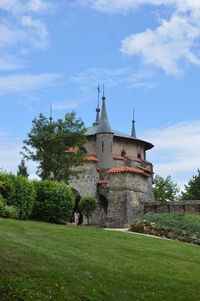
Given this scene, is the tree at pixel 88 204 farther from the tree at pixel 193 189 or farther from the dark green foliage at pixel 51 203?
the tree at pixel 193 189

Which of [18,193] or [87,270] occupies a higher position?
[18,193]

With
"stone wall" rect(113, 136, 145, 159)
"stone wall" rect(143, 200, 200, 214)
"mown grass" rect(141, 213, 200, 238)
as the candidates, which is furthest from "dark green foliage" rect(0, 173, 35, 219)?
"stone wall" rect(113, 136, 145, 159)

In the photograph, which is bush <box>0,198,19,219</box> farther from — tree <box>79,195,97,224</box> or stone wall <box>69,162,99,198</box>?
stone wall <box>69,162,99,198</box>

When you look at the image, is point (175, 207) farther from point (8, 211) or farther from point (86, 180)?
point (8, 211)

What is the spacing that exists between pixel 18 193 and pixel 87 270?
12.3m

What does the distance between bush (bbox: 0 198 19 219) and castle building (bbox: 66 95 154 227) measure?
15.5 meters

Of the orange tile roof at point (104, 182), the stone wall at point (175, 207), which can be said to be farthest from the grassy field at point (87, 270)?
the orange tile roof at point (104, 182)

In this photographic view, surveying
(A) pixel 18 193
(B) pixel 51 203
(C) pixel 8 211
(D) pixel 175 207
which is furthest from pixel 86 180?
(C) pixel 8 211

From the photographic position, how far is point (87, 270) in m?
12.2

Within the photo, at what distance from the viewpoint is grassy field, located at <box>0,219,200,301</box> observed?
10078 millimetres

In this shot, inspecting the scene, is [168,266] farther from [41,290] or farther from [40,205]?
[40,205]

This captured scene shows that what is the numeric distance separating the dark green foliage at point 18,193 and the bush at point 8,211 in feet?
1.28

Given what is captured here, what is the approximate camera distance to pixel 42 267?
11.4m

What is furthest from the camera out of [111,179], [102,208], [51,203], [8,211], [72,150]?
[72,150]
